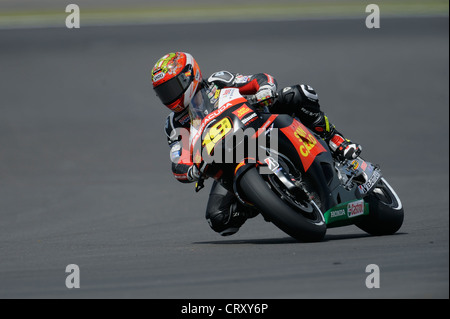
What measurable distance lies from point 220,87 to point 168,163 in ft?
22.1

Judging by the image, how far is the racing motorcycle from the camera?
22.3 ft

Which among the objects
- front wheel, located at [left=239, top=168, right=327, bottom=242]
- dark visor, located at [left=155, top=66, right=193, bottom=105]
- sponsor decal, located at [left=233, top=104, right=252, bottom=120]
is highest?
dark visor, located at [left=155, top=66, right=193, bottom=105]

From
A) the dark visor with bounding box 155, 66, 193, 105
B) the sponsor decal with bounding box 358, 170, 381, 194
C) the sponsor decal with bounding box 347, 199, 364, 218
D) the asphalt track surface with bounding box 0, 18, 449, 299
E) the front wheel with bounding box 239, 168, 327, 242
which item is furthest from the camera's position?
the sponsor decal with bounding box 358, 170, 381, 194

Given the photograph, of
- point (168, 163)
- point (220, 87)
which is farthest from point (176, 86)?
point (168, 163)

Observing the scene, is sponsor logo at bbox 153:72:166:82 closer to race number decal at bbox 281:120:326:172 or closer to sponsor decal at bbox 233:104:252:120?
sponsor decal at bbox 233:104:252:120

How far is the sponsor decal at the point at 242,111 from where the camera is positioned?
6988mm

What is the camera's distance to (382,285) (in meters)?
5.16

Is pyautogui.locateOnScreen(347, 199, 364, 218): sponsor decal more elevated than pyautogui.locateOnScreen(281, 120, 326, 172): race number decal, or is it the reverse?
pyautogui.locateOnScreen(281, 120, 326, 172): race number decal

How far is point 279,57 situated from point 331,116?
5.53 m

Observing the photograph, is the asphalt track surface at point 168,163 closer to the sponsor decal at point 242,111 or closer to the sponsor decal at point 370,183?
the sponsor decal at point 370,183

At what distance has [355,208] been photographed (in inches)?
301

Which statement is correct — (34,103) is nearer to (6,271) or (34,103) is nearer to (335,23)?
(335,23)

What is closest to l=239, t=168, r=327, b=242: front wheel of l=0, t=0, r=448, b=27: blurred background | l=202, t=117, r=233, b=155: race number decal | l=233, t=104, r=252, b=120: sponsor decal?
l=202, t=117, r=233, b=155: race number decal

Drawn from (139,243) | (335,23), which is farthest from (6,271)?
(335,23)
